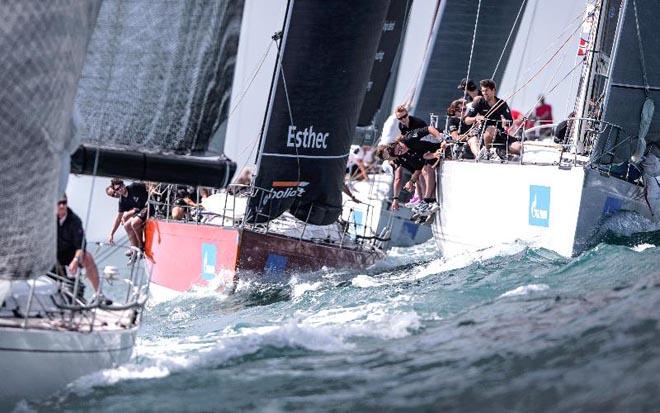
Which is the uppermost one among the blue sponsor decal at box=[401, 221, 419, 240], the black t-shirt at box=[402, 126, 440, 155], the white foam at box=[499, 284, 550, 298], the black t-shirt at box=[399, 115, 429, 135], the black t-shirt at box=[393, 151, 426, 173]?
the black t-shirt at box=[399, 115, 429, 135]

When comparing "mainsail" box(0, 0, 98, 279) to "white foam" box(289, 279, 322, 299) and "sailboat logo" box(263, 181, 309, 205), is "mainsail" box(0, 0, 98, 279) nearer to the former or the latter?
"white foam" box(289, 279, 322, 299)

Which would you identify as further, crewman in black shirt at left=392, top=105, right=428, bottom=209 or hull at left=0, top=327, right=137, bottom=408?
crewman in black shirt at left=392, top=105, right=428, bottom=209

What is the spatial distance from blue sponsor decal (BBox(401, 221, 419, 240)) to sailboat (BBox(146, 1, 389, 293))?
212 inches

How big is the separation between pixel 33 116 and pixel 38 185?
324mm

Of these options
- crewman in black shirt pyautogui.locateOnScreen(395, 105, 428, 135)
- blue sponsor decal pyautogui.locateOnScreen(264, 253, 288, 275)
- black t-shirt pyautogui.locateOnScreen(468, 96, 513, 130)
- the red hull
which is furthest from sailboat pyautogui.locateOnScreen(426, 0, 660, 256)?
blue sponsor decal pyautogui.locateOnScreen(264, 253, 288, 275)

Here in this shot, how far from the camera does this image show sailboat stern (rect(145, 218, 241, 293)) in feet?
37.3

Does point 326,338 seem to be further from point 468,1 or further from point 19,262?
point 468,1

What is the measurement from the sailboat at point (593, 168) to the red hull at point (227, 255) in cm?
118

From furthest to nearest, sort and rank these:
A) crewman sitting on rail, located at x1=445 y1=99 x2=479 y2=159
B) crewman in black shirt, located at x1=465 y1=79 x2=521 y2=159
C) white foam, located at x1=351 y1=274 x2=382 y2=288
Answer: crewman sitting on rail, located at x1=445 y1=99 x2=479 y2=159, crewman in black shirt, located at x1=465 y1=79 x2=521 y2=159, white foam, located at x1=351 y1=274 x2=382 y2=288

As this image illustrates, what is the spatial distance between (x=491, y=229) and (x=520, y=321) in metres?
4.55

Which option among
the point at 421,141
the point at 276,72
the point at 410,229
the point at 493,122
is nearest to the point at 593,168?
the point at 493,122

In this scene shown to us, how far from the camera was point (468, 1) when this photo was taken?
15852 millimetres

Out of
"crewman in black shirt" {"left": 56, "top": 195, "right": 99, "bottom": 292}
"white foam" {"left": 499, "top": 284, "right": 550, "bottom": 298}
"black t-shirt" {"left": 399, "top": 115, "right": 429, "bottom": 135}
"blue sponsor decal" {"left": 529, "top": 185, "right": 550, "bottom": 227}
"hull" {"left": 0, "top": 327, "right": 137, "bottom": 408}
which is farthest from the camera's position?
"black t-shirt" {"left": 399, "top": 115, "right": 429, "bottom": 135}

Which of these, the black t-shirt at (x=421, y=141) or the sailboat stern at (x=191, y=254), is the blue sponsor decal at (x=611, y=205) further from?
the sailboat stern at (x=191, y=254)
